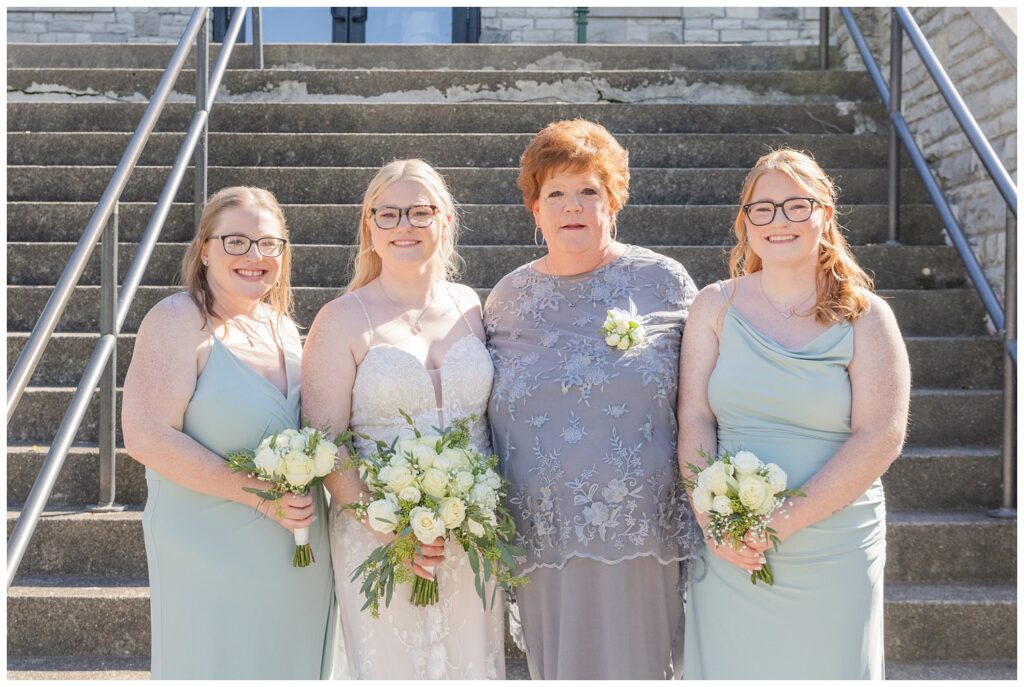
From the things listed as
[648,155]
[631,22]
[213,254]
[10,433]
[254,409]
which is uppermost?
[631,22]

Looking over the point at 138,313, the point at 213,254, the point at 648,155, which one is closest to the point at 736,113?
the point at 648,155

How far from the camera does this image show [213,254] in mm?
2865

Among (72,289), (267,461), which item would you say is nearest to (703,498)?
(267,461)

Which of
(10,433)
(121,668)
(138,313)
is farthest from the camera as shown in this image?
(138,313)

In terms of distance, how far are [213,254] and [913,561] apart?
2.91 meters

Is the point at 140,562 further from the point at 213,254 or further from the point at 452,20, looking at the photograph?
the point at 452,20

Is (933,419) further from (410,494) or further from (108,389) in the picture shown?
(108,389)

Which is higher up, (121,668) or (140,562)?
(140,562)

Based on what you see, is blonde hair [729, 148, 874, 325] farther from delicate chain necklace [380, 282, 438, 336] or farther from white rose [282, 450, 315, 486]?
white rose [282, 450, 315, 486]

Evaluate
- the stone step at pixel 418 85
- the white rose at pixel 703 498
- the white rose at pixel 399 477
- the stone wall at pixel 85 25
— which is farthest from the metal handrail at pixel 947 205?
the stone wall at pixel 85 25

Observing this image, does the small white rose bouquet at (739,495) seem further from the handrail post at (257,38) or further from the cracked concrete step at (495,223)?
the handrail post at (257,38)

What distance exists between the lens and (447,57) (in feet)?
23.9

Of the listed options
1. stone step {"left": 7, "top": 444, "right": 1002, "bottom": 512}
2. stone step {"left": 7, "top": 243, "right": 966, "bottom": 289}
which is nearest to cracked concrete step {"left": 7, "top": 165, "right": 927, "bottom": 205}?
stone step {"left": 7, "top": 243, "right": 966, "bottom": 289}

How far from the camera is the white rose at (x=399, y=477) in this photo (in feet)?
8.37
